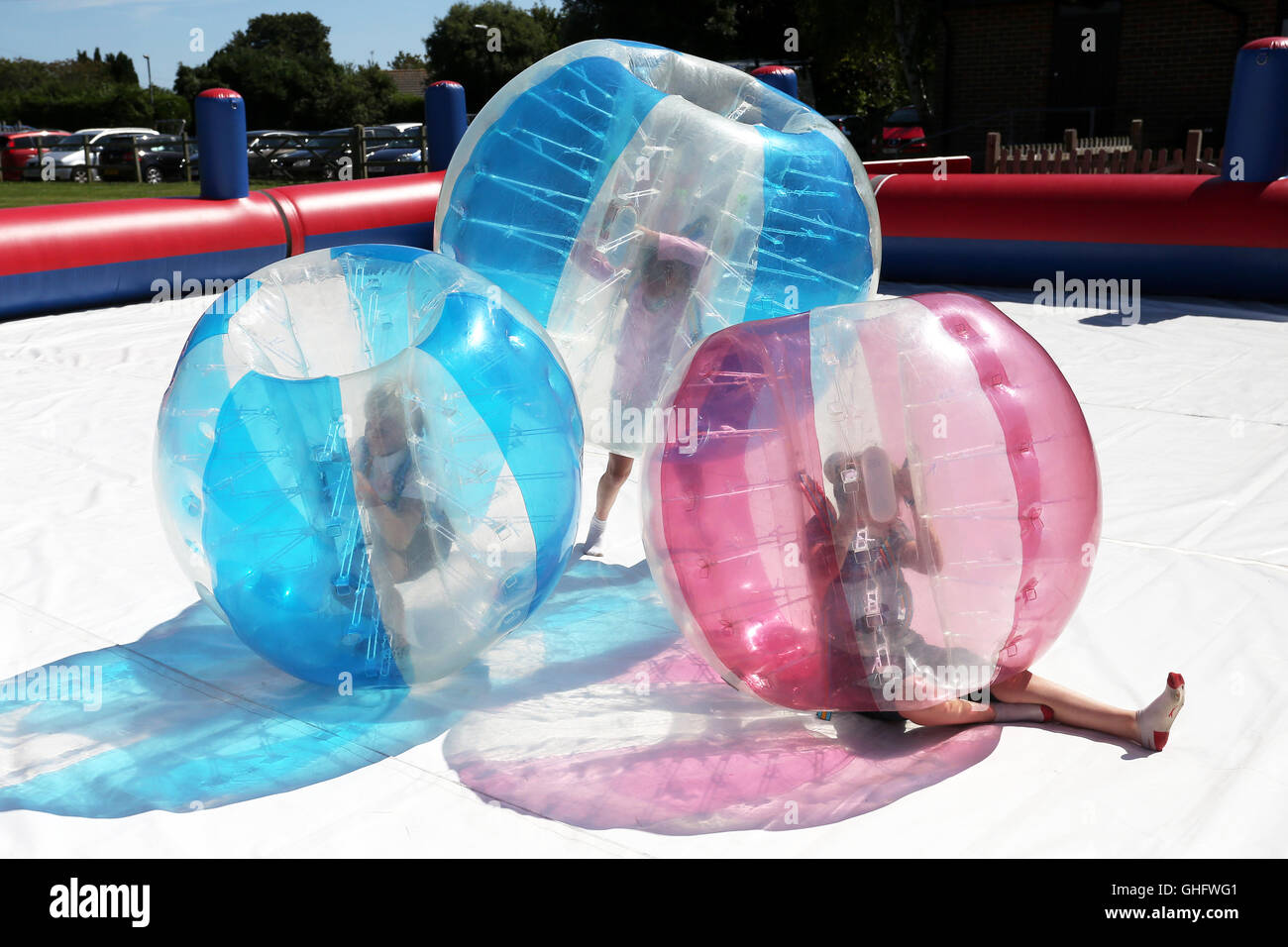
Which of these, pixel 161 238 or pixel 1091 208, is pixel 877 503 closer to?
pixel 1091 208

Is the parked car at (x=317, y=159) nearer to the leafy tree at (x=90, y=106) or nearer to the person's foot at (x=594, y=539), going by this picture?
the person's foot at (x=594, y=539)

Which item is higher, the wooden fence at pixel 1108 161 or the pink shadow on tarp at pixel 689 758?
the wooden fence at pixel 1108 161

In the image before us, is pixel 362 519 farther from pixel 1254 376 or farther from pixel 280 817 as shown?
pixel 1254 376

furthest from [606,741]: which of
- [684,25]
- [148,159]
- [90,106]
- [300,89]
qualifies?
[90,106]

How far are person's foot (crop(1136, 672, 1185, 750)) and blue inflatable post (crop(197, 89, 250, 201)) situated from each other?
25.6ft

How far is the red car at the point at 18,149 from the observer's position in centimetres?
2231

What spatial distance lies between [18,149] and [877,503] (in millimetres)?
25055

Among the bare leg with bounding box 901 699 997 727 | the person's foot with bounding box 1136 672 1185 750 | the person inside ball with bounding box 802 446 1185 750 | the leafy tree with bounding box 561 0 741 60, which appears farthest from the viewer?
the leafy tree with bounding box 561 0 741 60

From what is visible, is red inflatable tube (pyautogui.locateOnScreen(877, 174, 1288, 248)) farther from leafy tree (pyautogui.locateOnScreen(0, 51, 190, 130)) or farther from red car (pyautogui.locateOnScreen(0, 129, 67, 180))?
leafy tree (pyautogui.locateOnScreen(0, 51, 190, 130))

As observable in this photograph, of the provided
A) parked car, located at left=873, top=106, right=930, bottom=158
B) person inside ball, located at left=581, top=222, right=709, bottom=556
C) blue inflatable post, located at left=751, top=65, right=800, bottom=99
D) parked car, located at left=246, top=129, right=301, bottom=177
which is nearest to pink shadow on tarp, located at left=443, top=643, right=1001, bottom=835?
person inside ball, located at left=581, top=222, right=709, bottom=556

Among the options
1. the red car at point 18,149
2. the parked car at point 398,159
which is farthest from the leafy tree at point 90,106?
the parked car at point 398,159

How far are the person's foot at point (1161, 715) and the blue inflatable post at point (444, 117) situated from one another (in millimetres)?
9127

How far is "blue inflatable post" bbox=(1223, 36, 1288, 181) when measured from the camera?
7500mm

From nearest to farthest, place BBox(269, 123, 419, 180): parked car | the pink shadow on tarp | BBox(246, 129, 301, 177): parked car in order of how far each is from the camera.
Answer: the pink shadow on tarp < BBox(269, 123, 419, 180): parked car < BBox(246, 129, 301, 177): parked car
